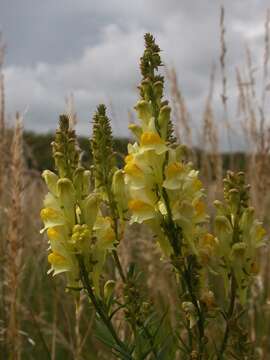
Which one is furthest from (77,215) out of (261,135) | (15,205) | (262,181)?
(261,135)

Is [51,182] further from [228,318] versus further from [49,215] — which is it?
[228,318]

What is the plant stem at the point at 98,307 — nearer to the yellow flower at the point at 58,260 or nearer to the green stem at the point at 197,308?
the yellow flower at the point at 58,260

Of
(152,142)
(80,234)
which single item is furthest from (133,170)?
(80,234)

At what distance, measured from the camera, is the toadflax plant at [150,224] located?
1.22m

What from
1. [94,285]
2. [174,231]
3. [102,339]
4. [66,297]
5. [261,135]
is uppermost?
[261,135]

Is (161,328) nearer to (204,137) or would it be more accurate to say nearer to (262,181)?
(262,181)

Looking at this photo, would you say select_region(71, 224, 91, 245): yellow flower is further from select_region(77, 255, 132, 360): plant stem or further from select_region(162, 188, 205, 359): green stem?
select_region(162, 188, 205, 359): green stem

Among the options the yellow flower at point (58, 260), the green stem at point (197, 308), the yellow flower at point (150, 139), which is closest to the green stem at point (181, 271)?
the green stem at point (197, 308)

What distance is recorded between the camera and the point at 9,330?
203 centimetres

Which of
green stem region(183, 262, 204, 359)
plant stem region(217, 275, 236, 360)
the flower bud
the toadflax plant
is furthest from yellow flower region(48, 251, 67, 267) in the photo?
plant stem region(217, 275, 236, 360)

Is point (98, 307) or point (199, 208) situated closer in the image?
point (98, 307)

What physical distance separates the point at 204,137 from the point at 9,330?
2055mm

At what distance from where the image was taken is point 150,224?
1.24m

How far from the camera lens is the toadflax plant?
122 cm
